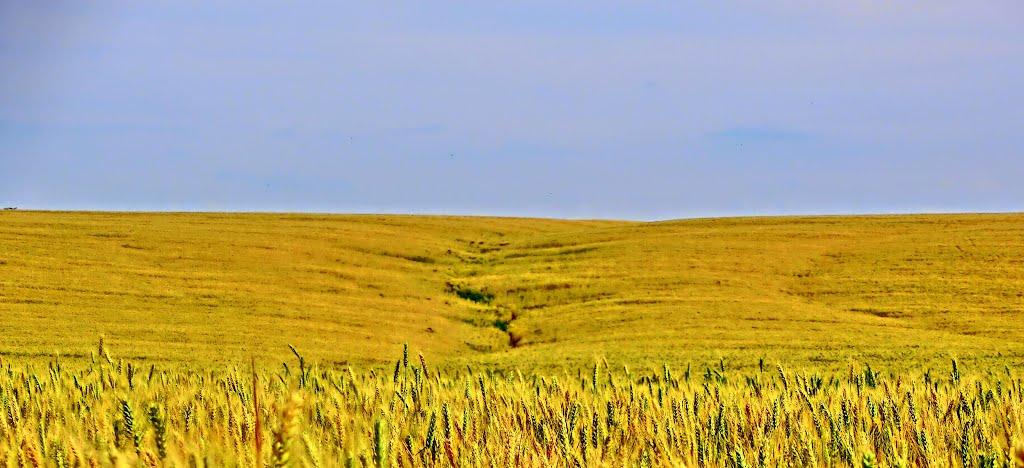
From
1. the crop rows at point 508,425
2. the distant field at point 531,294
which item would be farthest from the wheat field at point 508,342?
the distant field at point 531,294

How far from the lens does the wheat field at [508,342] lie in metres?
3.49

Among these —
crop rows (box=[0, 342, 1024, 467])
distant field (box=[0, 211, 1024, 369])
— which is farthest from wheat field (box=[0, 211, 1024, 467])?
distant field (box=[0, 211, 1024, 369])

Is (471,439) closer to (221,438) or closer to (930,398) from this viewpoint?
(221,438)

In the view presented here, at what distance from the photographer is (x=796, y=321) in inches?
838

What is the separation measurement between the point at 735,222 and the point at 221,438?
4437 centimetres

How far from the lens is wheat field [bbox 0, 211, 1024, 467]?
3.49 meters

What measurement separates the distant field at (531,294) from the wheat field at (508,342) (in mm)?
127

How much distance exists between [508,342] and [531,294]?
5827 millimetres

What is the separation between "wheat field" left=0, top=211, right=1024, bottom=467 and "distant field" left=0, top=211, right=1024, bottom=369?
0.42 feet

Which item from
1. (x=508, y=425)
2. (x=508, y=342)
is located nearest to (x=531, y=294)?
(x=508, y=342)

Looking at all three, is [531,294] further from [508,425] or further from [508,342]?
[508,425]

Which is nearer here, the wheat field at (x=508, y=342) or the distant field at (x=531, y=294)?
the wheat field at (x=508, y=342)

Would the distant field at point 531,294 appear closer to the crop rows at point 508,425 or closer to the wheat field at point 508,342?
the wheat field at point 508,342

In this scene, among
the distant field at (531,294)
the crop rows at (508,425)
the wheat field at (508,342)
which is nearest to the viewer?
the crop rows at (508,425)
